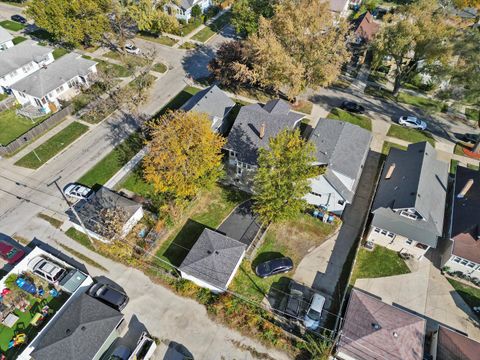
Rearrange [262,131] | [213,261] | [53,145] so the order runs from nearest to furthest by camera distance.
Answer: [213,261]
[262,131]
[53,145]

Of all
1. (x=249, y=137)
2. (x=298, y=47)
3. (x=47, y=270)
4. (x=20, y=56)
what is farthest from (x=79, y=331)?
(x=20, y=56)

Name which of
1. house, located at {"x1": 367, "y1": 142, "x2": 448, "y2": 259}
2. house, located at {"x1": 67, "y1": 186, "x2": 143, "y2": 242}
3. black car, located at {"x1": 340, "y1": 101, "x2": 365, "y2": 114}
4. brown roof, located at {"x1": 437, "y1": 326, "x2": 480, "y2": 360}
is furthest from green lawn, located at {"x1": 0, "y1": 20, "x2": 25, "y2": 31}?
brown roof, located at {"x1": 437, "y1": 326, "x2": 480, "y2": 360}

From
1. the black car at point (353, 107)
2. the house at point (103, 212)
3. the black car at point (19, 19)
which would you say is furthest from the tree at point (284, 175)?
the black car at point (19, 19)

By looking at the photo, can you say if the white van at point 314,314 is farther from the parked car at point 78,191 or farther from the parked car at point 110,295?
the parked car at point 78,191

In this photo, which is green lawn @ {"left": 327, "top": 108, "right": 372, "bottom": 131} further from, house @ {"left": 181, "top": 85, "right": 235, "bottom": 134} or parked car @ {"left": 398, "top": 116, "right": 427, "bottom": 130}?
house @ {"left": 181, "top": 85, "right": 235, "bottom": 134}

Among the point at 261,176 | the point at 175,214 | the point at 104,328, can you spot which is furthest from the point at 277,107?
the point at 104,328

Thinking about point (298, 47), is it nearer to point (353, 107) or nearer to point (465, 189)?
point (353, 107)
